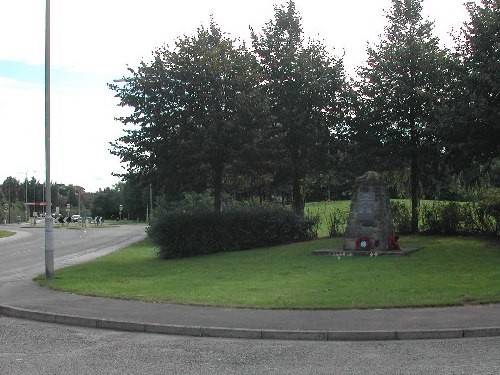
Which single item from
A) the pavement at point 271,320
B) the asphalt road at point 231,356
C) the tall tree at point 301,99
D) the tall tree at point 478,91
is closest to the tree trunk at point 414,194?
the tall tree at point 301,99

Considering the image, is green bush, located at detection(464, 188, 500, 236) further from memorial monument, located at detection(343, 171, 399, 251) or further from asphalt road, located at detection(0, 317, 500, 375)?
asphalt road, located at detection(0, 317, 500, 375)

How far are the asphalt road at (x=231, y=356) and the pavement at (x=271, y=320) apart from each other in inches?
8.3

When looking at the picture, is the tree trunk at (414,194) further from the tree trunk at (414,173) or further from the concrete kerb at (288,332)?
the concrete kerb at (288,332)

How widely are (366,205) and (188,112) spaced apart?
843 cm

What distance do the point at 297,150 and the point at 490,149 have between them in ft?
31.0

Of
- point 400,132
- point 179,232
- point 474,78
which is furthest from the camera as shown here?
point 400,132

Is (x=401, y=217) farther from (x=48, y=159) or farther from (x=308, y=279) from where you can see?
(x=48, y=159)

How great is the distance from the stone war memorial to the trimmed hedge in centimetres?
523

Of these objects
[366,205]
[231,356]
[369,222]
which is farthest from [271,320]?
[366,205]

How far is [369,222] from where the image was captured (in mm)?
20625

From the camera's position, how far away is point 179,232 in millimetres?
24328

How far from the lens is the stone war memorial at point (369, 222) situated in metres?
20.2

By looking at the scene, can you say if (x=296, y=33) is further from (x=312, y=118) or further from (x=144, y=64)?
(x=144, y=64)

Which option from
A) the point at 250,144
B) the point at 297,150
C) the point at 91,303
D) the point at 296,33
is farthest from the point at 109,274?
the point at 296,33
